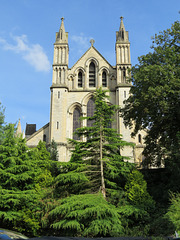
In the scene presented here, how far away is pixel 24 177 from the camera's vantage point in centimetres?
1720

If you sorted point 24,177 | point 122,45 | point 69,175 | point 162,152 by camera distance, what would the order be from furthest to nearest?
point 122,45 → point 162,152 → point 24,177 → point 69,175

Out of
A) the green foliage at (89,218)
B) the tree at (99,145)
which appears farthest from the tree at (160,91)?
the green foliage at (89,218)

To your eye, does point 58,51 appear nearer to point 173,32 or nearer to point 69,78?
point 69,78

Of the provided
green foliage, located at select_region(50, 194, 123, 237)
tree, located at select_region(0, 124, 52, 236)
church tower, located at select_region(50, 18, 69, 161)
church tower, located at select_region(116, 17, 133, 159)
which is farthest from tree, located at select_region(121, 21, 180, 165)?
church tower, located at select_region(50, 18, 69, 161)

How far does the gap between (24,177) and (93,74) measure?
18934 millimetres

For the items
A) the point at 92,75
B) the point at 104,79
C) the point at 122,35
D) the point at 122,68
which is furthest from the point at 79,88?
the point at 122,35

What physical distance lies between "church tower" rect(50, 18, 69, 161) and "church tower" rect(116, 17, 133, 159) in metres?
5.72

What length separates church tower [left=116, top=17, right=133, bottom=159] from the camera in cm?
2956

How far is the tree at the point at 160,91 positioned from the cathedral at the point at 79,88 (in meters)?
9.48

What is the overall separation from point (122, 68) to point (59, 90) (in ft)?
24.1

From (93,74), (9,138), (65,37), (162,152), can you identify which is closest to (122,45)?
(93,74)

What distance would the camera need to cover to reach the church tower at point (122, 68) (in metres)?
29.6

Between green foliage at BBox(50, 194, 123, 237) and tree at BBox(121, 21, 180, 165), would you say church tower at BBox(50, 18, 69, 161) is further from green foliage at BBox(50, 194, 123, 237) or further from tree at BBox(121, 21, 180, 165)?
green foliage at BBox(50, 194, 123, 237)

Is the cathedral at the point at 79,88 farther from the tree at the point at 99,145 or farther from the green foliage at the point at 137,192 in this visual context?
the green foliage at the point at 137,192
